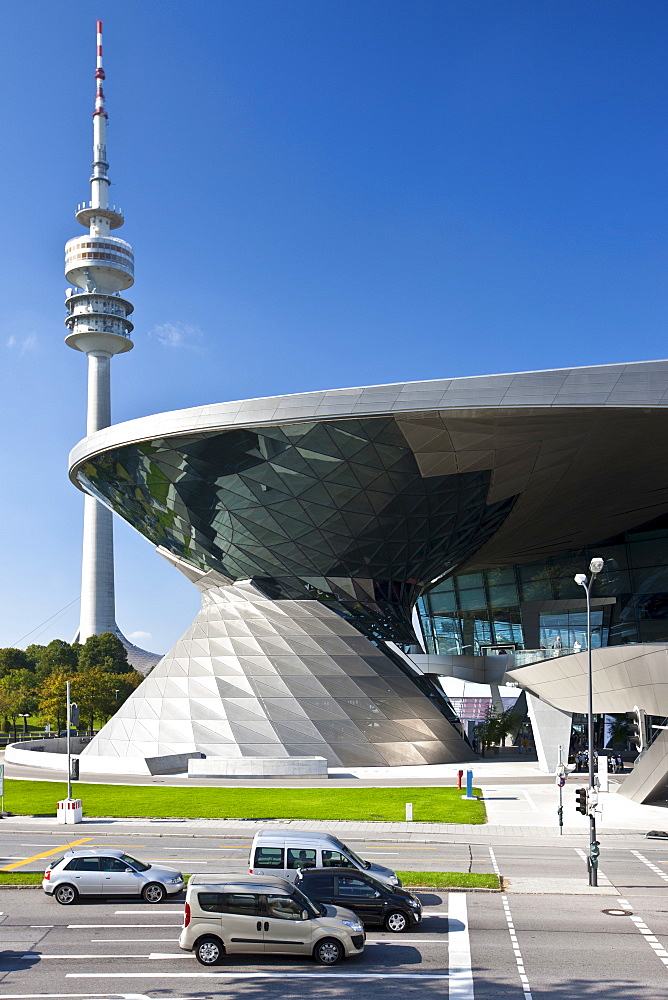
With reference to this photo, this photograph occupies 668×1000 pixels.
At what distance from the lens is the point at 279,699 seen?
45.3 m

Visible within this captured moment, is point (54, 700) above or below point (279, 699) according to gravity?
above

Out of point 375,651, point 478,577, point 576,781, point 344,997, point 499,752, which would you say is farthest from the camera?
point 478,577

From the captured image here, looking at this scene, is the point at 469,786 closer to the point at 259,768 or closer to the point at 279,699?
the point at 259,768

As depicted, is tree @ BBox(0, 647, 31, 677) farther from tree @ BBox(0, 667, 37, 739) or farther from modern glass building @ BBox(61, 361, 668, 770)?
modern glass building @ BBox(61, 361, 668, 770)

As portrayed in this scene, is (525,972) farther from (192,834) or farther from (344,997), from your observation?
(192,834)

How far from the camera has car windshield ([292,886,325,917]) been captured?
45.5 feet

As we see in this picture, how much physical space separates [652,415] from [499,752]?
110 ft

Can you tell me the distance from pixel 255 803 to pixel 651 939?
65.1 ft

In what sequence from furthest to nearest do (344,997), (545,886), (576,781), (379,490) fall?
(379,490) → (576,781) → (545,886) → (344,997)

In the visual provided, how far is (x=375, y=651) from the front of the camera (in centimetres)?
→ 4850

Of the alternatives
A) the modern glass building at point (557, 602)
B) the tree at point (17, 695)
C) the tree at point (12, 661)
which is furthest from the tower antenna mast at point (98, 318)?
the modern glass building at point (557, 602)

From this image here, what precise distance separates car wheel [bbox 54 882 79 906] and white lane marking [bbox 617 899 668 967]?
1055cm

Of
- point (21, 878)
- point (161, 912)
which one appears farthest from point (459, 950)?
point (21, 878)

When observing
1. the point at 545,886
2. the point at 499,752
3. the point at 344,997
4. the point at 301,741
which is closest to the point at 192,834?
the point at 545,886
